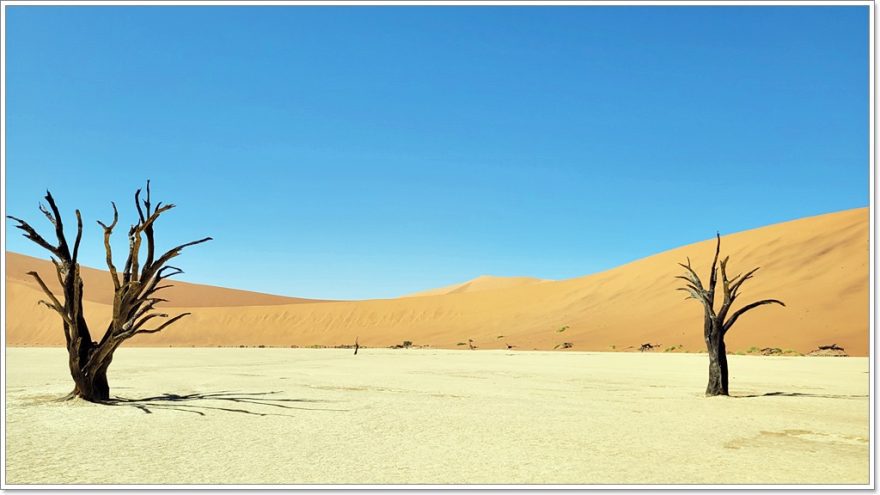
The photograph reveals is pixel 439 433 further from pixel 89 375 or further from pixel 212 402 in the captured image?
pixel 89 375

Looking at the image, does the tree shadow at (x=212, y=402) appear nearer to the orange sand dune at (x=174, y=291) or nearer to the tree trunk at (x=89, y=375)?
the tree trunk at (x=89, y=375)

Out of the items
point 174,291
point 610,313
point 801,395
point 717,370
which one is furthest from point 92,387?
point 174,291

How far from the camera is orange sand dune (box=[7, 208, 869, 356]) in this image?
1542 inches

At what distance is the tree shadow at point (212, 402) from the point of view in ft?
41.0

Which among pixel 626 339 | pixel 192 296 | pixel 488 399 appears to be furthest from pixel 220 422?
pixel 192 296

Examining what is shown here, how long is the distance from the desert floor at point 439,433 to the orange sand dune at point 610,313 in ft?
70.8

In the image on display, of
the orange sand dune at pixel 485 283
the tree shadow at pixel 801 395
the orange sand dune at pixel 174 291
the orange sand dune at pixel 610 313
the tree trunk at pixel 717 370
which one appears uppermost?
the orange sand dune at pixel 485 283

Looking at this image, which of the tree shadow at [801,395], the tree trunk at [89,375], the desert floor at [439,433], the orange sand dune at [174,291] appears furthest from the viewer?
the orange sand dune at [174,291]

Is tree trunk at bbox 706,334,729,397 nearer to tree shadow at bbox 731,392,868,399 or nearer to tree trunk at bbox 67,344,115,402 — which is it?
tree shadow at bbox 731,392,868,399

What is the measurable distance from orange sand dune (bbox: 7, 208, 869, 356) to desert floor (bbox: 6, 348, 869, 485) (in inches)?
849

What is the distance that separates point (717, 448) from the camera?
29.0ft

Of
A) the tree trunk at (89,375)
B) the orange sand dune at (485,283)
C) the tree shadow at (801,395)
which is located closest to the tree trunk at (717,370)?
the tree shadow at (801,395)

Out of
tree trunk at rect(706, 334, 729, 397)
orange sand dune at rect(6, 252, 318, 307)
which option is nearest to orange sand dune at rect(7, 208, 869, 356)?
tree trunk at rect(706, 334, 729, 397)

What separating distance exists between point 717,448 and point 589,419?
2942 millimetres
